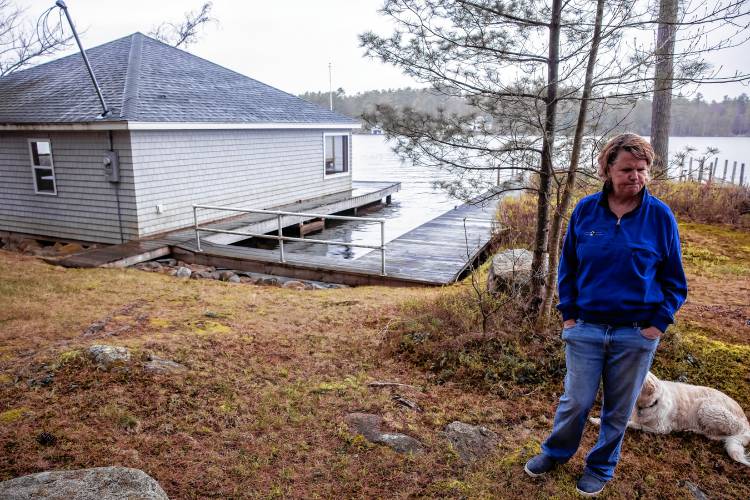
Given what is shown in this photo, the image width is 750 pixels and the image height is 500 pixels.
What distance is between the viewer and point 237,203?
44.2ft

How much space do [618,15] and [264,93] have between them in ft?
44.9

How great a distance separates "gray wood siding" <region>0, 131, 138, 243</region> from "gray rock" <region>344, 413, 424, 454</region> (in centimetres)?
875

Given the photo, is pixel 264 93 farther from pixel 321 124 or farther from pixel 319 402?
pixel 319 402

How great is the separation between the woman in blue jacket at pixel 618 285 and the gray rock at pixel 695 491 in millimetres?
585

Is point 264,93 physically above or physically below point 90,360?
above

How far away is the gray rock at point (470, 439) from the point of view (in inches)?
127

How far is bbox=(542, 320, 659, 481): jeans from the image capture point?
2.49 metres

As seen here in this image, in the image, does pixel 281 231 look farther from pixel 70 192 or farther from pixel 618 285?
pixel 618 285

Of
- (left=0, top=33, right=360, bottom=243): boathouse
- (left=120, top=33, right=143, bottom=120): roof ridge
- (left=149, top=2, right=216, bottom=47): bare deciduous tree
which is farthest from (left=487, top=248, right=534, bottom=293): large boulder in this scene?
(left=149, top=2, right=216, bottom=47): bare deciduous tree

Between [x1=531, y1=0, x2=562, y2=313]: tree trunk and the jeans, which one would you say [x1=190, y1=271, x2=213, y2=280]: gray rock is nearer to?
[x1=531, y1=0, x2=562, y2=313]: tree trunk

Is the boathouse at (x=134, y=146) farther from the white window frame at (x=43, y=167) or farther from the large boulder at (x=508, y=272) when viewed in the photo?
the large boulder at (x=508, y=272)

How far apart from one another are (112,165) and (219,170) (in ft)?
8.94

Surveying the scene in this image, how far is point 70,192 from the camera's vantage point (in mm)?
11461

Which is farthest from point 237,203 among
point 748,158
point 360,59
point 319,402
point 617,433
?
point 748,158
